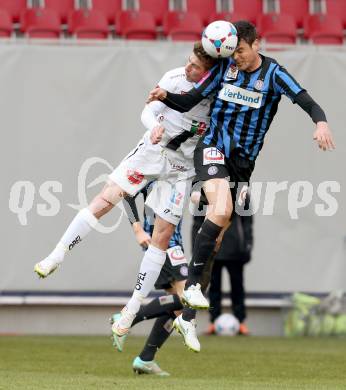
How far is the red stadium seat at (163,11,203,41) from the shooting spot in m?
15.0

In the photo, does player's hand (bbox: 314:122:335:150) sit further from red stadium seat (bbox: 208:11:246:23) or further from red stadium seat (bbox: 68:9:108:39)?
red stadium seat (bbox: 208:11:246:23)

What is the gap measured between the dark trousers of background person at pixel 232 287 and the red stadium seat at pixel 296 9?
4.91m

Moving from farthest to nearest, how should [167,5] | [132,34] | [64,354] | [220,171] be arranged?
[167,5], [132,34], [64,354], [220,171]

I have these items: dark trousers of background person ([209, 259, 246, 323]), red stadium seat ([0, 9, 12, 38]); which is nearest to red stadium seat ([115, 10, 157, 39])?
red stadium seat ([0, 9, 12, 38])

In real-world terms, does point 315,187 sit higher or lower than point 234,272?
higher

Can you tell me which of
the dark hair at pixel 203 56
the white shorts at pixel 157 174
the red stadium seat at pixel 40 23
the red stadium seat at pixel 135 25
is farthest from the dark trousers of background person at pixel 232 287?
the dark hair at pixel 203 56

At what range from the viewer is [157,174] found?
350 inches

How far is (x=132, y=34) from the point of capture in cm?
1534

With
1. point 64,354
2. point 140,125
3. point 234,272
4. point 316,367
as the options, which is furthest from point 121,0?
point 316,367

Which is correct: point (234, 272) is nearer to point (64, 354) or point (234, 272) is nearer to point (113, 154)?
point (113, 154)

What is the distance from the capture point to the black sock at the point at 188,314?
322 inches

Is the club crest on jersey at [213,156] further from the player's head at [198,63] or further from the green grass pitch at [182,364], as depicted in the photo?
the green grass pitch at [182,364]

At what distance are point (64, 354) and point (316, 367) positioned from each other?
2.44 meters

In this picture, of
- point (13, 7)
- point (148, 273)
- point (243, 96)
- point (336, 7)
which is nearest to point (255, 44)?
point (243, 96)
